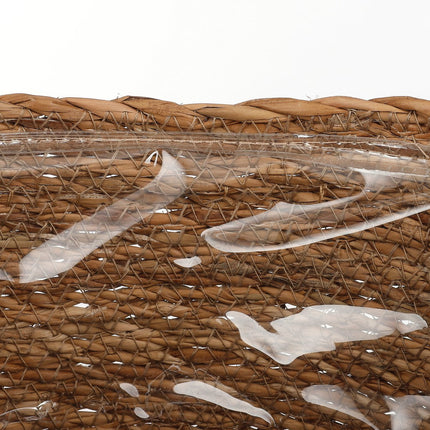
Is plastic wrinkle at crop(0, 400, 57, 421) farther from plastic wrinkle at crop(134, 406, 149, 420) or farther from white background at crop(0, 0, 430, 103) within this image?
white background at crop(0, 0, 430, 103)

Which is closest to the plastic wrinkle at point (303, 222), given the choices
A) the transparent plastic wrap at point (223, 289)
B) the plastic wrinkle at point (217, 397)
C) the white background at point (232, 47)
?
the transparent plastic wrap at point (223, 289)

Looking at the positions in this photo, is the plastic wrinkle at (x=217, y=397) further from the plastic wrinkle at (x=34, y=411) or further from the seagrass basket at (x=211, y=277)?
the plastic wrinkle at (x=34, y=411)

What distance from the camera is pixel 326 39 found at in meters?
0.94

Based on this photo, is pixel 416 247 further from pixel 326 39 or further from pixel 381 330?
pixel 326 39

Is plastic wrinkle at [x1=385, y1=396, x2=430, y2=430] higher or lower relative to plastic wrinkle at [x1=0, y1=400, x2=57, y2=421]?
higher

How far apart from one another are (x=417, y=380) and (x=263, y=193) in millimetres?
215

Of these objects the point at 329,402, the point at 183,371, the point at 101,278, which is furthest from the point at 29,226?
the point at 329,402

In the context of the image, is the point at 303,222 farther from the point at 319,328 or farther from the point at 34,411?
the point at 34,411

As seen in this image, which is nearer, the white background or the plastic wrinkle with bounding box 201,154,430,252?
the plastic wrinkle with bounding box 201,154,430,252

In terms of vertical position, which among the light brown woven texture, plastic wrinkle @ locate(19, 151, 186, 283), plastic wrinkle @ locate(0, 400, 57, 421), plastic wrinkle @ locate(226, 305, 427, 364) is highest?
the light brown woven texture

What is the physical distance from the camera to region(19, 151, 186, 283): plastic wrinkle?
64 cm

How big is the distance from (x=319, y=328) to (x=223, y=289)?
0.09 m

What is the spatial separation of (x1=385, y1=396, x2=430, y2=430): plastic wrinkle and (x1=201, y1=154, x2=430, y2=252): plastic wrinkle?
16 cm

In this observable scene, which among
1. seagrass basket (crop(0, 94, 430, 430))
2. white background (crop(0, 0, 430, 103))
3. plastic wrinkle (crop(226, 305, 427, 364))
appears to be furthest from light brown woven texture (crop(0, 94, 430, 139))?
white background (crop(0, 0, 430, 103))
